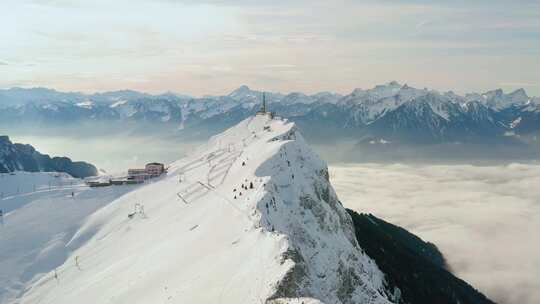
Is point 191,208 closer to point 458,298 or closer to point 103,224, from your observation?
point 103,224

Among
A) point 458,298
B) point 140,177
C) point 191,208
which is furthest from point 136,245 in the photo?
point 458,298

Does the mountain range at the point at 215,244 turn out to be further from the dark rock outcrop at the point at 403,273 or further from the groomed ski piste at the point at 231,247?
the dark rock outcrop at the point at 403,273

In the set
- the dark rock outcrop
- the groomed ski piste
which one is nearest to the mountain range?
the groomed ski piste

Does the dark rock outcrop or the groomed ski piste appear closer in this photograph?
the groomed ski piste

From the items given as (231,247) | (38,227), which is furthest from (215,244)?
(38,227)

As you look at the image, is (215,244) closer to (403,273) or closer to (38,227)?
(38,227)

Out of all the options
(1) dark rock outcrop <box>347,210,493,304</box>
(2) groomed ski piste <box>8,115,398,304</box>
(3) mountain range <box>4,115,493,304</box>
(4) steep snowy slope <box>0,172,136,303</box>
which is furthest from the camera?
(1) dark rock outcrop <box>347,210,493,304</box>

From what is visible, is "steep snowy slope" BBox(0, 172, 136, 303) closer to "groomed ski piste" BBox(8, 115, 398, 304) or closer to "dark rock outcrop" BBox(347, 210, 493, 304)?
→ "groomed ski piste" BBox(8, 115, 398, 304)

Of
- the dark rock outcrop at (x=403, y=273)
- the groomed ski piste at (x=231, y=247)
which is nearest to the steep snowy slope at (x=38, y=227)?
the groomed ski piste at (x=231, y=247)
